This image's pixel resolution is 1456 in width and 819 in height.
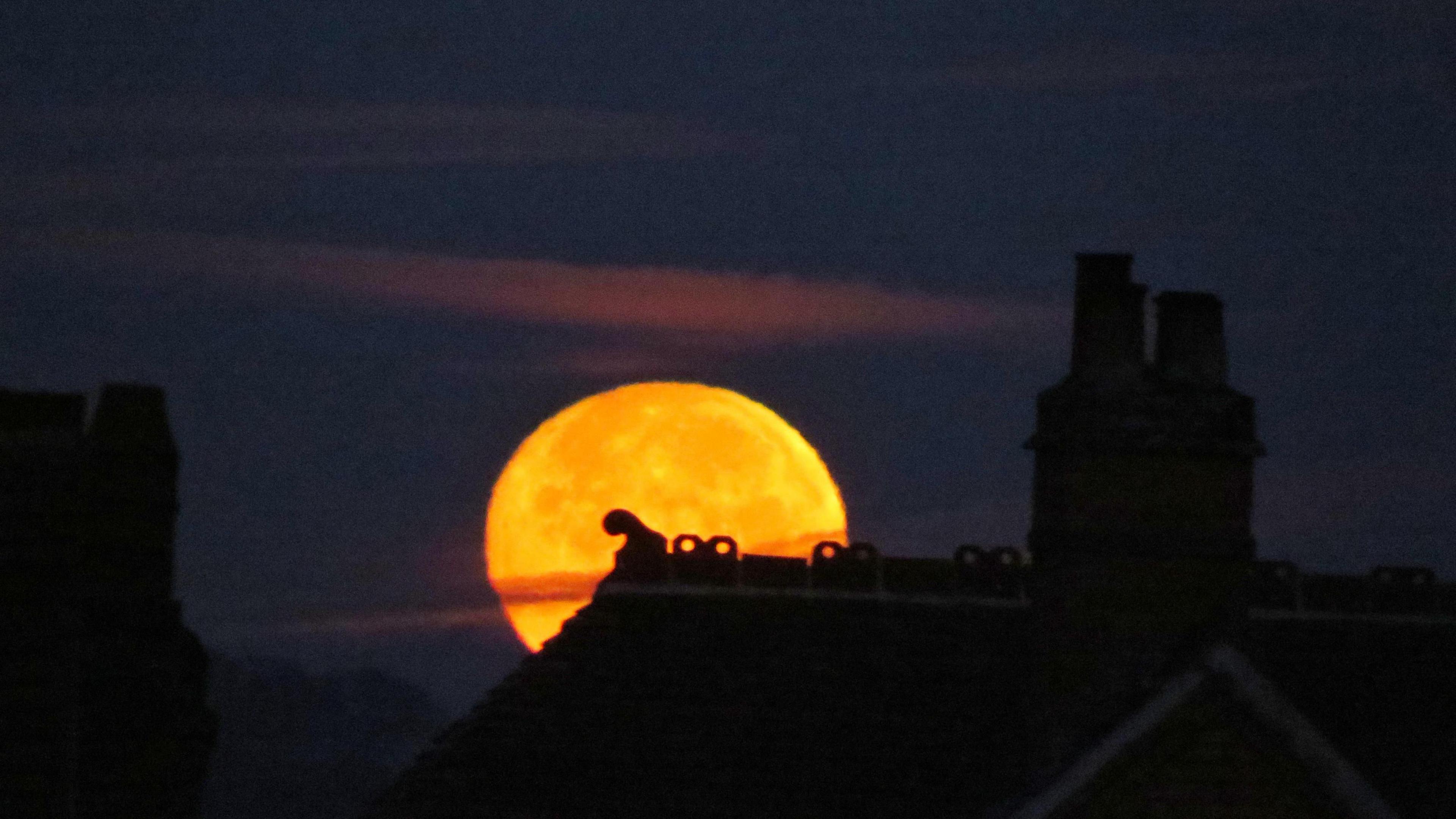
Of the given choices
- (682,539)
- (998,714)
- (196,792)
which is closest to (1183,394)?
(998,714)

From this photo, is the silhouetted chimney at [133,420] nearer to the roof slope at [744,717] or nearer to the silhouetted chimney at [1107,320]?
the roof slope at [744,717]

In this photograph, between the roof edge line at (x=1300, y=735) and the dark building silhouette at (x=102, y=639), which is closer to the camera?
the roof edge line at (x=1300, y=735)

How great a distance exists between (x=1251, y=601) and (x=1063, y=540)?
3.03 m

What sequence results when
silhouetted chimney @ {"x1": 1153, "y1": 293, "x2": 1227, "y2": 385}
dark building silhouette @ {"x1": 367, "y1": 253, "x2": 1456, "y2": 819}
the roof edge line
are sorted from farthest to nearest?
silhouetted chimney @ {"x1": 1153, "y1": 293, "x2": 1227, "y2": 385} → dark building silhouette @ {"x1": 367, "y1": 253, "x2": 1456, "y2": 819} → the roof edge line

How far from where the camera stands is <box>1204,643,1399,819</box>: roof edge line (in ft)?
56.6

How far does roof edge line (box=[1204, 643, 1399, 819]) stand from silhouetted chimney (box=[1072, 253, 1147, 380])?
13.6 feet

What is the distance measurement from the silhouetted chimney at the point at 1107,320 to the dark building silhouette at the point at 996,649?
2 centimetres

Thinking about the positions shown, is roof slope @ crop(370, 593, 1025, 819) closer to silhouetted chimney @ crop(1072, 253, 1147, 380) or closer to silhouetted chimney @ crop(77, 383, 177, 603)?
silhouetted chimney @ crop(1072, 253, 1147, 380)

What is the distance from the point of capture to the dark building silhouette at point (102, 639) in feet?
57.4

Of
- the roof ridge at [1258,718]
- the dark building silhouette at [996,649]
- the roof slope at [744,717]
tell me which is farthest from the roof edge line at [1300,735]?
the roof slope at [744,717]

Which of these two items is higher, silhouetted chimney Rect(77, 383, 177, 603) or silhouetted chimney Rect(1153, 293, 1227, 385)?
silhouetted chimney Rect(1153, 293, 1227, 385)

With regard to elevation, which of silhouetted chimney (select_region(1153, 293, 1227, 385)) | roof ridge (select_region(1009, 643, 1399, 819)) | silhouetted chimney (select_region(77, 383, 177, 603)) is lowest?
roof ridge (select_region(1009, 643, 1399, 819))

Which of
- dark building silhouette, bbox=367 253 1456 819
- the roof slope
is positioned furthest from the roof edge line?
the roof slope

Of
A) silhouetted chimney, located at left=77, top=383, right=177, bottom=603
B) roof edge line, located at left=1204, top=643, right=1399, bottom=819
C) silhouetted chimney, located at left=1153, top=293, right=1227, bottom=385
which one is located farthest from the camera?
silhouetted chimney, located at left=1153, top=293, right=1227, bottom=385
